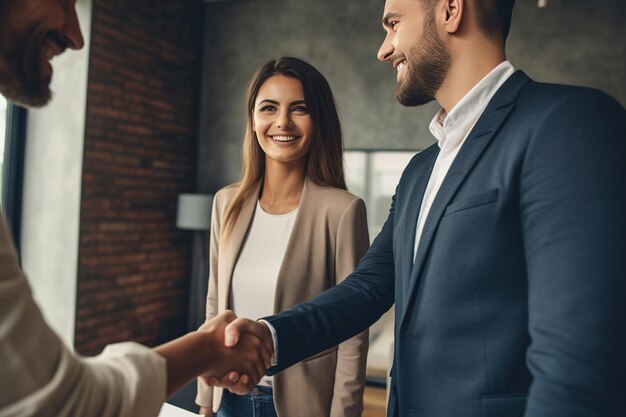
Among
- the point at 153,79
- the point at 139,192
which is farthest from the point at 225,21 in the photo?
the point at 139,192

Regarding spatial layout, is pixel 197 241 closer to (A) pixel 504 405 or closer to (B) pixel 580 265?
(A) pixel 504 405

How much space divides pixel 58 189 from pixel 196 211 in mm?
1073

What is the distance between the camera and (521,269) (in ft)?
3.15

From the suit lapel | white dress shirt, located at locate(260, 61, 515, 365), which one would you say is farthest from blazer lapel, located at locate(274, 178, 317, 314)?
white dress shirt, located at locate(260, 61, 515, 365)

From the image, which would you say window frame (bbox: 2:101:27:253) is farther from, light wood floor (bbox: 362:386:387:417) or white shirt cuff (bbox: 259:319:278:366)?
white shirt cuff (bbox: 259:319:278:366)

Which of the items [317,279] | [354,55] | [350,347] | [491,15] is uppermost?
[354,55]

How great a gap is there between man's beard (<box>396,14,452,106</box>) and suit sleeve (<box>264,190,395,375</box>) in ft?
1.34

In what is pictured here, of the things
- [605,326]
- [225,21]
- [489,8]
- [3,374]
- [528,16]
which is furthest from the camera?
[225,21]

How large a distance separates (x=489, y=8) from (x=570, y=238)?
0.64 m

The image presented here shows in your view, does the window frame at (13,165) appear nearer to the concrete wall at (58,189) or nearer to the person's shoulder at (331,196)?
the concrete wall at (58,189)

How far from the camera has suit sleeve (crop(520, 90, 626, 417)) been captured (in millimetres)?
776

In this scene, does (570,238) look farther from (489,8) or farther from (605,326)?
(489,8)

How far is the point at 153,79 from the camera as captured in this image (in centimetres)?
471

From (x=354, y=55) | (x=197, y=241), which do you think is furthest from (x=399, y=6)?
(x=197, y=241)
